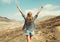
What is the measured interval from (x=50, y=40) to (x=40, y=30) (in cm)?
279

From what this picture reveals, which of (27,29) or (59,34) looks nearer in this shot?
(27,29)

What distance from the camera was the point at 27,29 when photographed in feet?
35.4

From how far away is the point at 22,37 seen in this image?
18.5m

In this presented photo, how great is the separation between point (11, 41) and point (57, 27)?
4.25 metres

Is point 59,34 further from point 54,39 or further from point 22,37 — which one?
point 22,37

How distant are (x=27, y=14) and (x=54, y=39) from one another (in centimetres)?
685

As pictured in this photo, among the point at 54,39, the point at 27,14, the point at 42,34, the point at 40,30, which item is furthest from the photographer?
the point at 40,30

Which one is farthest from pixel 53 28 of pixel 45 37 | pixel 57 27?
pixel 45 37

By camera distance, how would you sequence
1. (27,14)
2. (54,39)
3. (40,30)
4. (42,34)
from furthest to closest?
(40,30) → (42,34) → (54,39) → (27,14)

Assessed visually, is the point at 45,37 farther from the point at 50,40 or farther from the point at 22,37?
the point at 22,37

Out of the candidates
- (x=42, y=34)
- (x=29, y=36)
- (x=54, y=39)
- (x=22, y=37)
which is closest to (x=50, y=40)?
(x=54, y=39)

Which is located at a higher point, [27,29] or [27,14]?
[27,14]

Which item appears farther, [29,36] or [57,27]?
[57,27]

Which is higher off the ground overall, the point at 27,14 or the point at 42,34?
the point at 27,14
